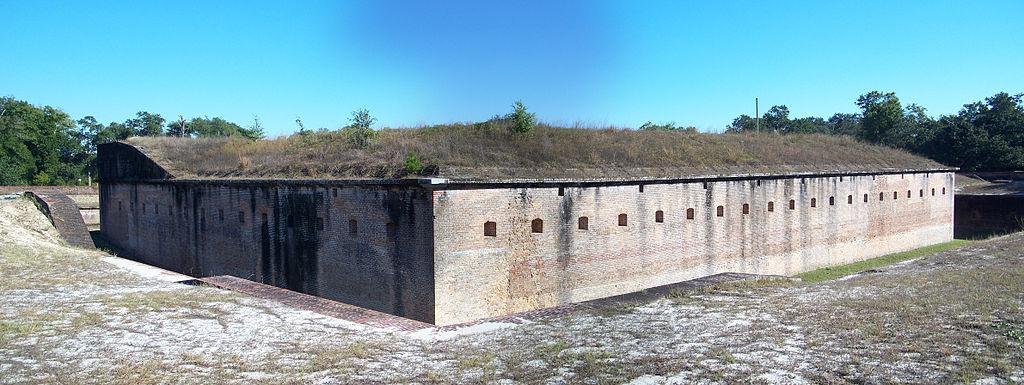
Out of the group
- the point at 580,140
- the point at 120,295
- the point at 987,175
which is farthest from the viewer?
the point at 987,175

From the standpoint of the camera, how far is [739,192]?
15.3 meters

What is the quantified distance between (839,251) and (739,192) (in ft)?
17.8

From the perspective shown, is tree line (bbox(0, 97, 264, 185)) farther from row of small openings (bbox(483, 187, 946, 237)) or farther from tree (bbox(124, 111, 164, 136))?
row of small openings (bbox(483, 187, 946, 237))

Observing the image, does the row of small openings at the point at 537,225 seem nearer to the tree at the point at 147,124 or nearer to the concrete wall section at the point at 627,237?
the concrete wall section at the point at 627,237

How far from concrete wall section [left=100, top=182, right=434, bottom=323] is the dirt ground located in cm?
334

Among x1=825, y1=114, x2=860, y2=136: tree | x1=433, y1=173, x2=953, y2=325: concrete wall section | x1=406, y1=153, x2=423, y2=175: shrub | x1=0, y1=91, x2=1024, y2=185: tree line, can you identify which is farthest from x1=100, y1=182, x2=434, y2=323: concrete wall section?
x1=825, y1=114, x2=860, y2=136: tree

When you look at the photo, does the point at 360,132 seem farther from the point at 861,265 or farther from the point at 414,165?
the point at 861,265

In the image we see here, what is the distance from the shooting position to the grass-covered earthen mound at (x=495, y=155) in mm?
11656

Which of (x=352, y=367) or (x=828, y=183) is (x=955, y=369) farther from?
(x=828, y=183)

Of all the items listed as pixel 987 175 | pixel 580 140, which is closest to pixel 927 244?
pixel 987 175

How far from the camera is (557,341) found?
18.5ft

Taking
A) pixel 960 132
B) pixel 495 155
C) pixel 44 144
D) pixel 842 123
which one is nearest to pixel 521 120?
pixel 495 155

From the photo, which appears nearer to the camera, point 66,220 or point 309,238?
point 309,238

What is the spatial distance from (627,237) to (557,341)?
7.27m
